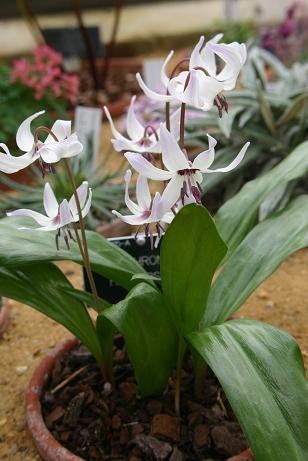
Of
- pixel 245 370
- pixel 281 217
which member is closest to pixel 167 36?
pixel 281 217

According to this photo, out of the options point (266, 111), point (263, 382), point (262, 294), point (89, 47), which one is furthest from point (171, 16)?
point (263, 382)

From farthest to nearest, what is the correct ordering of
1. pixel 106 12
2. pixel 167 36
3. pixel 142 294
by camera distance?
pixel 167 36 → pixel 106 12 → pixel 142 294

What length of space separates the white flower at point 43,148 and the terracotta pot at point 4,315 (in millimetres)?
919

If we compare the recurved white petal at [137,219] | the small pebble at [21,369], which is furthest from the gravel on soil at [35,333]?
the recurved white petal at [137,219]

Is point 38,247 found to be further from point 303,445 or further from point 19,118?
point 19,118

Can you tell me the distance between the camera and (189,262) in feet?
3.20

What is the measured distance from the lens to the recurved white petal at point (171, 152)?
0.82 metres

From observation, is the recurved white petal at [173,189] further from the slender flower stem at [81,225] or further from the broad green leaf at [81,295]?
the broad green leaf at [81,295]

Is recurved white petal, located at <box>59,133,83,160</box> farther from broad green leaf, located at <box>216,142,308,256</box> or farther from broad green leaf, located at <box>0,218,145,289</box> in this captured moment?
broad green leaf, located at <box>216,142,308,256</box>

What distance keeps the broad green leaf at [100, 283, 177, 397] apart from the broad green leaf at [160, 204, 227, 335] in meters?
0.03

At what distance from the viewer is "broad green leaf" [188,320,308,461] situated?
84 centimetres

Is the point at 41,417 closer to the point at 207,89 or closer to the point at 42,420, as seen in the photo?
the point at 42,420

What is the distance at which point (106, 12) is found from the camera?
5.14 m

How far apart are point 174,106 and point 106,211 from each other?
58 cm
